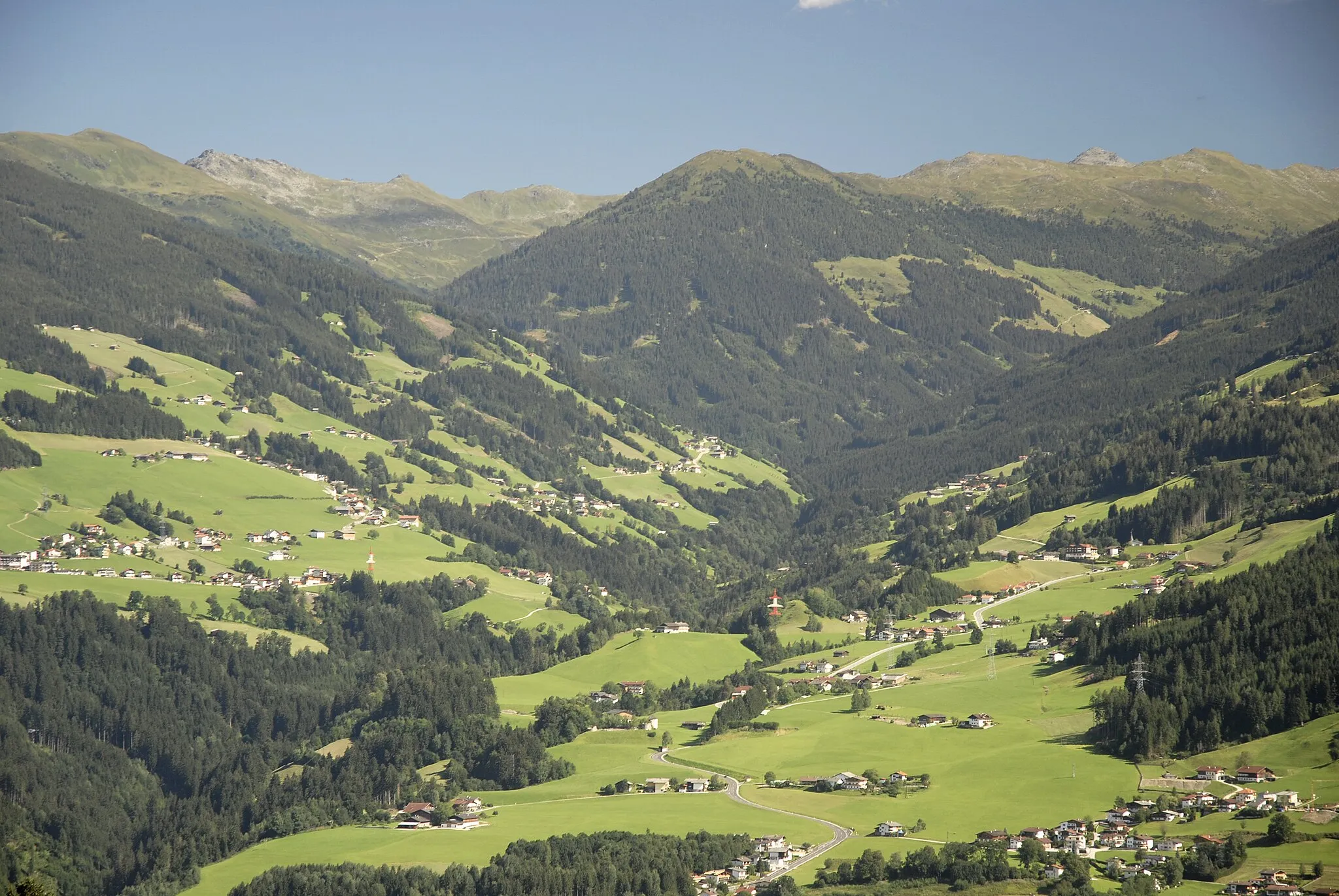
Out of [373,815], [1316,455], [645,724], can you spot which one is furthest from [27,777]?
[1316,455]

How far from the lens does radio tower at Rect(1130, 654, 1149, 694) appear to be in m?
127

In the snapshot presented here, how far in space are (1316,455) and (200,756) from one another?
12683 cm

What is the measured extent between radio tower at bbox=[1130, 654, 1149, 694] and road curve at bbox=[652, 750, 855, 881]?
28736 millimetres

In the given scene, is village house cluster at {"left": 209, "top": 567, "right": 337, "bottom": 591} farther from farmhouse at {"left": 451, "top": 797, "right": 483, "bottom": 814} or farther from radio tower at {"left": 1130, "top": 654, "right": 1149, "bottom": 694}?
radio tower at {"left": 1130, "top": 654, "right": 1149, "bottom": 694}

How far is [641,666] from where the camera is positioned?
562 feet

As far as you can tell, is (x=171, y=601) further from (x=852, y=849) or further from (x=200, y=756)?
(x=852, y=849)

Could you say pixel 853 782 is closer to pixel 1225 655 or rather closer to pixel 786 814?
pixel 786 814

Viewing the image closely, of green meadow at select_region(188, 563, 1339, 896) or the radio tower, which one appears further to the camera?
the radio tower

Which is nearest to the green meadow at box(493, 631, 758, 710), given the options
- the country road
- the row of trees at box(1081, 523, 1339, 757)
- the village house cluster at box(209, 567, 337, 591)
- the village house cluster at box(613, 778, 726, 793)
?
the country road

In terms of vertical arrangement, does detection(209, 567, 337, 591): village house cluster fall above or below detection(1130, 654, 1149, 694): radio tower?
above

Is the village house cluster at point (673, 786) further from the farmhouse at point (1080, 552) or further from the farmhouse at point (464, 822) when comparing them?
the farmhouse at point (1080, 552)

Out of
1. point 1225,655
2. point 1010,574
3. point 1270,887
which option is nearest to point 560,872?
point 1270,887

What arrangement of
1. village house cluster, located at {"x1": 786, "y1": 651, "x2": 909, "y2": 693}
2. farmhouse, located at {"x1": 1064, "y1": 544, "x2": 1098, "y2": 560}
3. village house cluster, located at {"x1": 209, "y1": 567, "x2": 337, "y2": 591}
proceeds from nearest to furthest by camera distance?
village house cluster, located at {"x1": 786, "y1": 651, "x2": 909, "y2": 693} < village house cluster, located at {"x1": 209, "y1": 567, "x2": 337, "y2": 591} < farmhouse, located at {"x1": 1064, "y1": 544, "x2": 1098, "y2": 560}

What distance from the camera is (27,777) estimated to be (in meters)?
142
